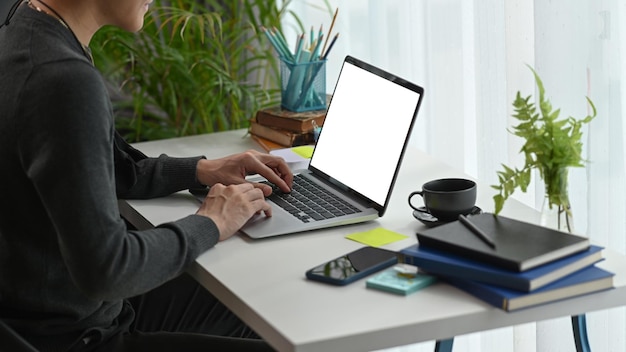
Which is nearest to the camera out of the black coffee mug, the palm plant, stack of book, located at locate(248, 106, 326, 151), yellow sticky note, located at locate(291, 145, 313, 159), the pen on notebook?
the pen on notebook

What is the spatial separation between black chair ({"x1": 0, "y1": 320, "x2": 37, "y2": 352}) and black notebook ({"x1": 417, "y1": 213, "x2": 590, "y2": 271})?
561mm

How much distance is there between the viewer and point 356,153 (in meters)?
1.74

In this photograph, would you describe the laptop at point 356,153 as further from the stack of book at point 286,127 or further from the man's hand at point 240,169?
the stack of book at point 286,127

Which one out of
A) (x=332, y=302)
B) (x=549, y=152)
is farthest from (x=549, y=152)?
(x=332, y=302)

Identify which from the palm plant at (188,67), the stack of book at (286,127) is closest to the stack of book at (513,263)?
the stack of book at (286,127)

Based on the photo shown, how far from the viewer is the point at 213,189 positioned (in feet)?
5.43

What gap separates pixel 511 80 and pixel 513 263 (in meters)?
0.87

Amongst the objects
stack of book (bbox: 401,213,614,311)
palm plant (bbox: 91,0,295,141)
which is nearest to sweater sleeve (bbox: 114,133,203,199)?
stack of book (bbox: 401,213,614,311)

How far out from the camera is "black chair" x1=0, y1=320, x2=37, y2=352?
4.34 feet

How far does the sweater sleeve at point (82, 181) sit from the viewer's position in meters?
1.27

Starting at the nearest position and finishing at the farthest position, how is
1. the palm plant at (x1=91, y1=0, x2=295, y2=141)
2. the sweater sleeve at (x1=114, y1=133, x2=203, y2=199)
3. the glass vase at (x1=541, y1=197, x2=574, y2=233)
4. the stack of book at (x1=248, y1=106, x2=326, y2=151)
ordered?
the glass vase at (x1=541, y1=197, x2=574, y2=233) → the sweater sleeve at (x1=114, y1=133, x2=203, y2=199) → the stack of book at (x1=248, y1=106, x2=326, y2=151) → the palm plant at (x1=91, y1=0, x2=295, y2=141)

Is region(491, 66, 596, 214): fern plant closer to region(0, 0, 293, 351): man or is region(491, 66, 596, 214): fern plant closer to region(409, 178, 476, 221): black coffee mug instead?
region(409, 178, 476, 221): black coffee mug

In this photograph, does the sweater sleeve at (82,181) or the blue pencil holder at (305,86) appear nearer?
the sweater sleeve at (82,181)

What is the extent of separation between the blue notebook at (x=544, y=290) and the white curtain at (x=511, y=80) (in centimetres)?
57
